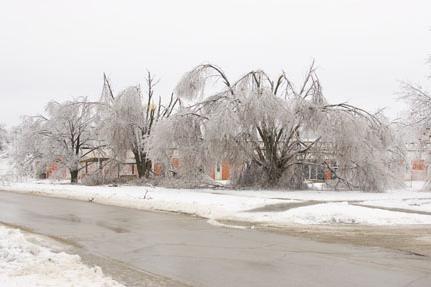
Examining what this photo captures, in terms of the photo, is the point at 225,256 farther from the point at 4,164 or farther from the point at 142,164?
the point at 4,164

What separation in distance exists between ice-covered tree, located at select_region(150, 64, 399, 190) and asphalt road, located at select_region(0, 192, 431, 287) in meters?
14.7

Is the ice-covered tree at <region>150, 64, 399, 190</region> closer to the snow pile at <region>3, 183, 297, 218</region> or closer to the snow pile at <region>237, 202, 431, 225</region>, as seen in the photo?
the snow pile at <region>3, 183, 297, 218</region>

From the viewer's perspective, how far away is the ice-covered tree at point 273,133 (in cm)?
3042

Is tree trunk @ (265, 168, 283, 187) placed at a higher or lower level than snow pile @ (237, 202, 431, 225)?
higher

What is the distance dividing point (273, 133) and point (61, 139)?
1934cm

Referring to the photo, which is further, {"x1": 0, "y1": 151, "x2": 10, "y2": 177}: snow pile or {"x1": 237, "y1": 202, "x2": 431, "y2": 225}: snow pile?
{"x1": 0, "y1": 151, "x2": 10, "y2": 177}: snow pile

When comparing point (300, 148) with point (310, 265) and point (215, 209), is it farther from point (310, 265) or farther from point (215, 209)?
point (310, 265)

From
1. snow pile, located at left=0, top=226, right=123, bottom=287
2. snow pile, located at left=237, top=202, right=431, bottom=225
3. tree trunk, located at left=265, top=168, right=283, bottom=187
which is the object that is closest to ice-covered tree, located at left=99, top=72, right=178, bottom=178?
tree trunk, located at left=265, top=168, right=283, bottom=187

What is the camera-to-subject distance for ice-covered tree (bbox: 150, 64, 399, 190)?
30422mm

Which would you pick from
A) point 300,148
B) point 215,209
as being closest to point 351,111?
point 300,148

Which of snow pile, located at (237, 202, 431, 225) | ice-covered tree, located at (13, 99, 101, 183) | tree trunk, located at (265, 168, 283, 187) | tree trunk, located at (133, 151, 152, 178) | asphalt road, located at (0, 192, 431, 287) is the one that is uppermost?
ice-covered tree, located at (13, 99, 101, 183)

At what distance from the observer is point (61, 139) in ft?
145

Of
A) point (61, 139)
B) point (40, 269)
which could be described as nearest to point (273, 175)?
point (61, 139)

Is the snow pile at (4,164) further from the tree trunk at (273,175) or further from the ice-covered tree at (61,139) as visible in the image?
the tree trunk at (273,175)
